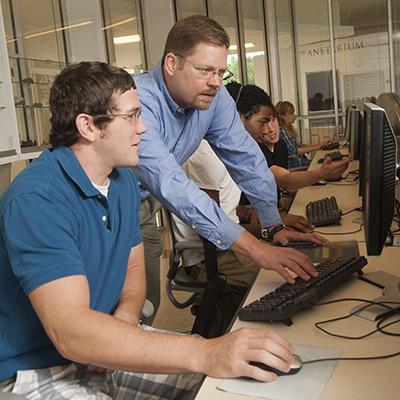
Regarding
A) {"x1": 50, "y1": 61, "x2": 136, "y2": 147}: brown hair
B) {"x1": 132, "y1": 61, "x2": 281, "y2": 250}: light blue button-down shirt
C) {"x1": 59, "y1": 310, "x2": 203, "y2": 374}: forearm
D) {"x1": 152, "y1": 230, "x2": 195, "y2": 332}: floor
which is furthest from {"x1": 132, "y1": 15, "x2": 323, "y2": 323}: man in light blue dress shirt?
{"x1": 152, "y1": 230, "x2": 195, "y2": 332}: floor

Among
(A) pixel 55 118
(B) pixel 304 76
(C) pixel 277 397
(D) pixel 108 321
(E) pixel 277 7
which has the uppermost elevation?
(E) pixel 277 7

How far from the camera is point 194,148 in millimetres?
1924

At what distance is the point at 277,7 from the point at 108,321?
774 cm

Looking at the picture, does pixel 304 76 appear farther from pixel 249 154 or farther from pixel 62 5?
pixel 249 154

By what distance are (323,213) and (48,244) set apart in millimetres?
1427

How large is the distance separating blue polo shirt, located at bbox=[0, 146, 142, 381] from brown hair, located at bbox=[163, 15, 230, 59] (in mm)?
681

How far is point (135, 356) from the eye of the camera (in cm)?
86

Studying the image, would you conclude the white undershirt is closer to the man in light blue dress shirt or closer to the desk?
the man in light blue dress shirt

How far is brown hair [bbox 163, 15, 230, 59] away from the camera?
158cm

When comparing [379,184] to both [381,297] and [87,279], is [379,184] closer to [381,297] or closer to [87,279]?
[381,297]

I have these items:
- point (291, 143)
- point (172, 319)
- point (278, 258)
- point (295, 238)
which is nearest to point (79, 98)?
point (278, 258)

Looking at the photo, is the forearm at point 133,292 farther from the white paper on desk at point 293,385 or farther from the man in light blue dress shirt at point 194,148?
the white paper on desk at point 293,385

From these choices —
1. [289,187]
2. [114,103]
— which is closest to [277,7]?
[289,187]

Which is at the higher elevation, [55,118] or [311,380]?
[55,118]
